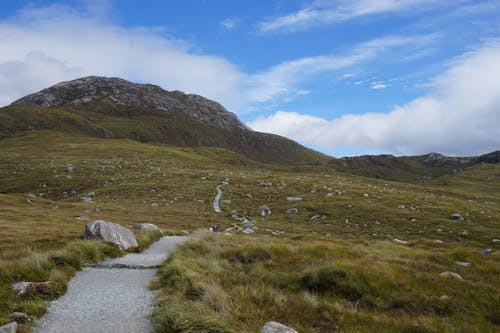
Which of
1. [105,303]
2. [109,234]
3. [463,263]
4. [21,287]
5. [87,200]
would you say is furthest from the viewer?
[87,200]

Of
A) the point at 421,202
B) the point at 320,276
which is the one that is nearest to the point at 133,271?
the point at 320,276

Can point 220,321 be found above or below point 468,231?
above

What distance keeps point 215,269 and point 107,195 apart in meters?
49.0

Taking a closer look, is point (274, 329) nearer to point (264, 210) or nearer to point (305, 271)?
point (305, 271)

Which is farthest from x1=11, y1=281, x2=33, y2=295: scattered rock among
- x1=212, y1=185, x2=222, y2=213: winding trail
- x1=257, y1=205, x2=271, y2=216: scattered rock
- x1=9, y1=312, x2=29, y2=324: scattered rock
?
x1=257, y1=205, x2=271, y2=216: scattered rock

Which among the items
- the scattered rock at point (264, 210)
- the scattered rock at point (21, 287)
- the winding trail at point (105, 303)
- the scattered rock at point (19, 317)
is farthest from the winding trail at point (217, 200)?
the scattered rock at point (19, 317)

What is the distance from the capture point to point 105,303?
400 inches

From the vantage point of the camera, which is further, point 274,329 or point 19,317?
point 19,317

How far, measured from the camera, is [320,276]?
12.7m

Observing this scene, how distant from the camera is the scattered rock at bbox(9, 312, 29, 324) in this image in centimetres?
859

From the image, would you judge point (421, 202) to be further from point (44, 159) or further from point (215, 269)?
point (44, 159)

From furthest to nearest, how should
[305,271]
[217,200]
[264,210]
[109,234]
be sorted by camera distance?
[217,200]
[264,210]
[109,234]
[305,271]

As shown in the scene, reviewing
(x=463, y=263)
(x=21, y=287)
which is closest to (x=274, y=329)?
(x=21, y=287)

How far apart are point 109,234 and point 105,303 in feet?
29.7
